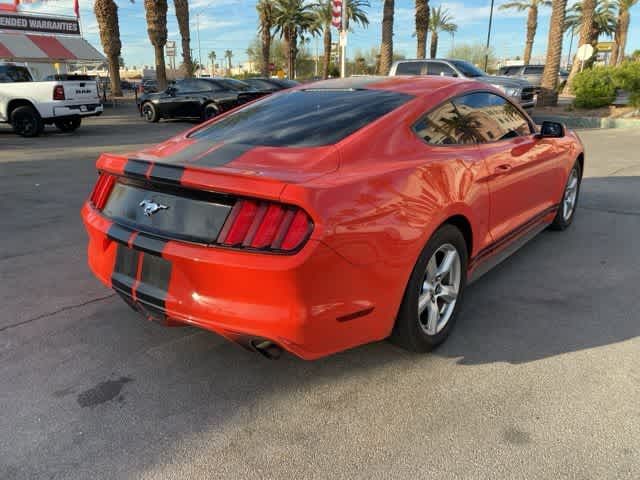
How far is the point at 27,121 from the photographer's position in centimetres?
1359

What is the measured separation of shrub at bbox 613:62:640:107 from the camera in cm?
1731

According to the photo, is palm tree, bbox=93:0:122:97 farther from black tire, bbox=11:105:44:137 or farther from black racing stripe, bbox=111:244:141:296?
black racing stripe, bbox=111:244:141:296

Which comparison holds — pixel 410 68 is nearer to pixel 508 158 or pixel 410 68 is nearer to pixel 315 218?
pixel 508 158

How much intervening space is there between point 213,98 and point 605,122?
1201 cm

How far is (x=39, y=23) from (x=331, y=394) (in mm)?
37019

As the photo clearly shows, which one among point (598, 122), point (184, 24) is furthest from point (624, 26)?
point (184, 24)

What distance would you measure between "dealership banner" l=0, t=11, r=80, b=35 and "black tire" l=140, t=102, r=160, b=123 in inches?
742

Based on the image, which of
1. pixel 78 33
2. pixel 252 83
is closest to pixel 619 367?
pixel 252 83

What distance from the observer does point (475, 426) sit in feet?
8.13

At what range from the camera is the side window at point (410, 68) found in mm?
15352

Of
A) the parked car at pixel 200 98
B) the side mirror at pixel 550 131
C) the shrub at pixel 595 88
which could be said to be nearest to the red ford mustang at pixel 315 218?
the side mirror at pixel 550 131

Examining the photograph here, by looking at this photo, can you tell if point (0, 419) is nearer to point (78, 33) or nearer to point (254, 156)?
point (254, 156)

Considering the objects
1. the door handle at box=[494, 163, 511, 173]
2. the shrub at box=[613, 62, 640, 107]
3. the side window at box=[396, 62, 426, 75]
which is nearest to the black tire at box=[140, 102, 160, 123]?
the side window at box=[396, 62, 426, 75]

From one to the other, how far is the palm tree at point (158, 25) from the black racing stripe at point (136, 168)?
1064 inches
